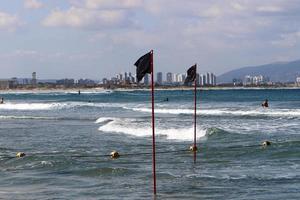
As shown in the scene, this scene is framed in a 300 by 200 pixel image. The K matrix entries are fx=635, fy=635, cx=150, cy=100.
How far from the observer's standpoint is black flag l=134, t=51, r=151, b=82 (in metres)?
14.1

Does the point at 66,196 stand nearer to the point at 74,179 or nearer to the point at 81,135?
the point at 74,179

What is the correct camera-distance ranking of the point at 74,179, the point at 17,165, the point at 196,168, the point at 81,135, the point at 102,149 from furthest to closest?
the point at 81,135 < the point at 102,149 < the point at 17,165 < the point at 196,168 < the point at 74,179

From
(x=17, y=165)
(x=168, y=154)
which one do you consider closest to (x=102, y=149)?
(x=168, y=154)

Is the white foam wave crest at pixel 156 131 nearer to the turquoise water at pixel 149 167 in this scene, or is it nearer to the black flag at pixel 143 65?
the turquoise water at pixel 149 167

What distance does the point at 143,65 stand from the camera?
46.6 feet

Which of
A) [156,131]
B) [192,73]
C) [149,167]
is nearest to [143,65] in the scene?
[192,73]

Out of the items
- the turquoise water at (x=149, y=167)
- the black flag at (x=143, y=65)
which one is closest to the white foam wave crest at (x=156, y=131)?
the turquoise water at (x=149, y=167)

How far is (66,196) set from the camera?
15.5 m

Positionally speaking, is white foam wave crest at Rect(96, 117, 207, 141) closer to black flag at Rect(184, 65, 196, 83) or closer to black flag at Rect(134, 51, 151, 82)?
black flag at Rect(184, 65, 196, 83)

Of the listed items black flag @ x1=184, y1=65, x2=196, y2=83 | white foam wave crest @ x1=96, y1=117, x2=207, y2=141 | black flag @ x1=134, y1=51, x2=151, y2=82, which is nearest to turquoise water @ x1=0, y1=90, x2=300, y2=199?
white foam wave crest @ x1=96, y1=117, x2=207, y2=141

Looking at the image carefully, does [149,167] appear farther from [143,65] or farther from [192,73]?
[143,65]

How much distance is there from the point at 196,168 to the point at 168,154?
383 cm

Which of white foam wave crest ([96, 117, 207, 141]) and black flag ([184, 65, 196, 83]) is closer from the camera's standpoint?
black flag ([184, 65, 196, 83])

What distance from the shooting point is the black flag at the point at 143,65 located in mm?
14141
